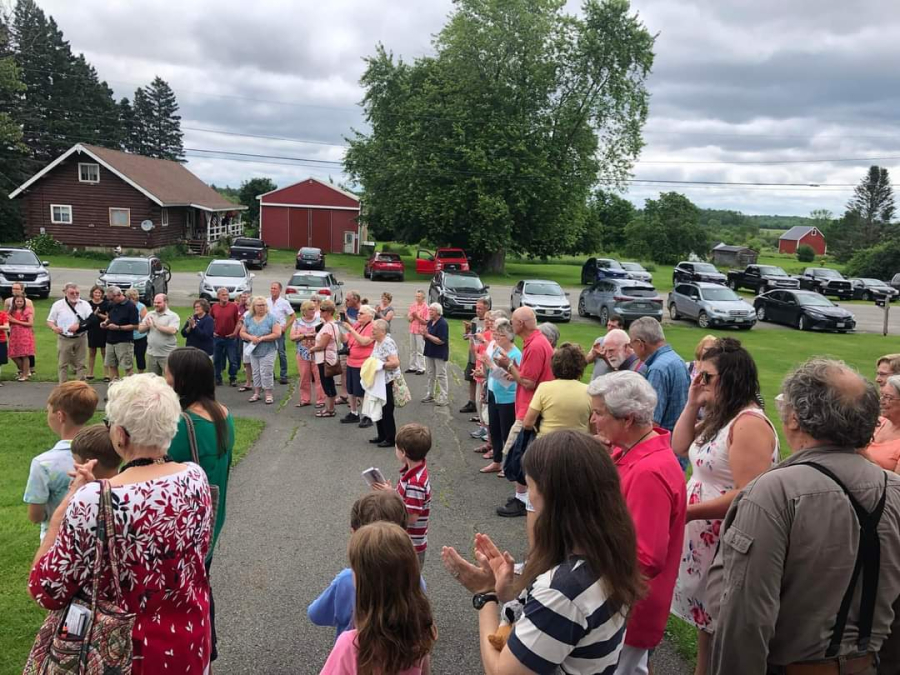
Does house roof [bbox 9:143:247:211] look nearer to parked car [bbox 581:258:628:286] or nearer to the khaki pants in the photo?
parked car [bbox 581:258:628:286]

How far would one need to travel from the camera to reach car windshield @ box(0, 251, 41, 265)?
23.1 m

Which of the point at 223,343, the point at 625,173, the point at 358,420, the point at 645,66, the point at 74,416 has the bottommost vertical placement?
the point at 358,420

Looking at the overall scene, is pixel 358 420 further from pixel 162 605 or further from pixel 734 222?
pixel 734 222

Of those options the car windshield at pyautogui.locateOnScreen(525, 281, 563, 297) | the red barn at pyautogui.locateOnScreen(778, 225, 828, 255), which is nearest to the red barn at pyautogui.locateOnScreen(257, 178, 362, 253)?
the car windshield at pyautogui.locateOnScreen(525, 281, 563, 297)

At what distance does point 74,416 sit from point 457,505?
13.6 feet

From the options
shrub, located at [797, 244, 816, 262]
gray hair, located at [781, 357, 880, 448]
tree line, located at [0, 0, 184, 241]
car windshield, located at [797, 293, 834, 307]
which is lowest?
car windshield, located at [797, 293, 834, 307]

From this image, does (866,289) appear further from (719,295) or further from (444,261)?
(444,261)

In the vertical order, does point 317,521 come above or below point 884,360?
below

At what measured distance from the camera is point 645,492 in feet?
9.48

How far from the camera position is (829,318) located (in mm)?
24062

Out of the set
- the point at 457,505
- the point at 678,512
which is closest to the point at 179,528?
the point at 678,512

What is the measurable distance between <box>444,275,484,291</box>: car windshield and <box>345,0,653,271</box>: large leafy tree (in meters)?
12.0

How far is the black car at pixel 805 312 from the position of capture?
24000mm

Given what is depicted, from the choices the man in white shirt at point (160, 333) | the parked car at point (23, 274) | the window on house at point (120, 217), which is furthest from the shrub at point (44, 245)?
the man in white shirt at point (160, 333)
